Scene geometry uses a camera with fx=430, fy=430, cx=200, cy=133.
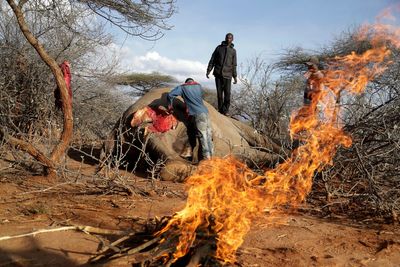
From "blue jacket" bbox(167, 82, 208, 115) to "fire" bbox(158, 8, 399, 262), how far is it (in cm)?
163

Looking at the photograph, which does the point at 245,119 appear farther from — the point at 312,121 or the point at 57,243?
the point at 57,243

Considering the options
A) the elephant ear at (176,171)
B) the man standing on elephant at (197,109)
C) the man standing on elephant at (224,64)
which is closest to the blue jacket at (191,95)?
the man standing on elephant at (197,109)

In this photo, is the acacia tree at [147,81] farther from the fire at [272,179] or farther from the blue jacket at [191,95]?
the fire at [272,179]

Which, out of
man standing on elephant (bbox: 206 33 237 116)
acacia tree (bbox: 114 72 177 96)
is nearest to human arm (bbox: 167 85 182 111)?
man standing on elephant (bbox: 206 33 237 116)

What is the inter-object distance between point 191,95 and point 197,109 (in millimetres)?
288

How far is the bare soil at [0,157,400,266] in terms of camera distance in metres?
3.76

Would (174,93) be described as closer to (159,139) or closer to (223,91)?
(159,139)

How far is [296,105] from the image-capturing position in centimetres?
1260

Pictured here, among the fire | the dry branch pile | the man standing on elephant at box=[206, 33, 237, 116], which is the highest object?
the man standing on elephant at box=[206, 33, 237, 116]

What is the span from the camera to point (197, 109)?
816cm

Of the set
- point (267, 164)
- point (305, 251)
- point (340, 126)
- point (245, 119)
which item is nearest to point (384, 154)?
point (340, 126)

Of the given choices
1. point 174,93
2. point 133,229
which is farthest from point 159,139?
point 133,229

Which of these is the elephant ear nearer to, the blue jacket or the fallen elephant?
the fallen elephant

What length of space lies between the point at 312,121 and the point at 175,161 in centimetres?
267
